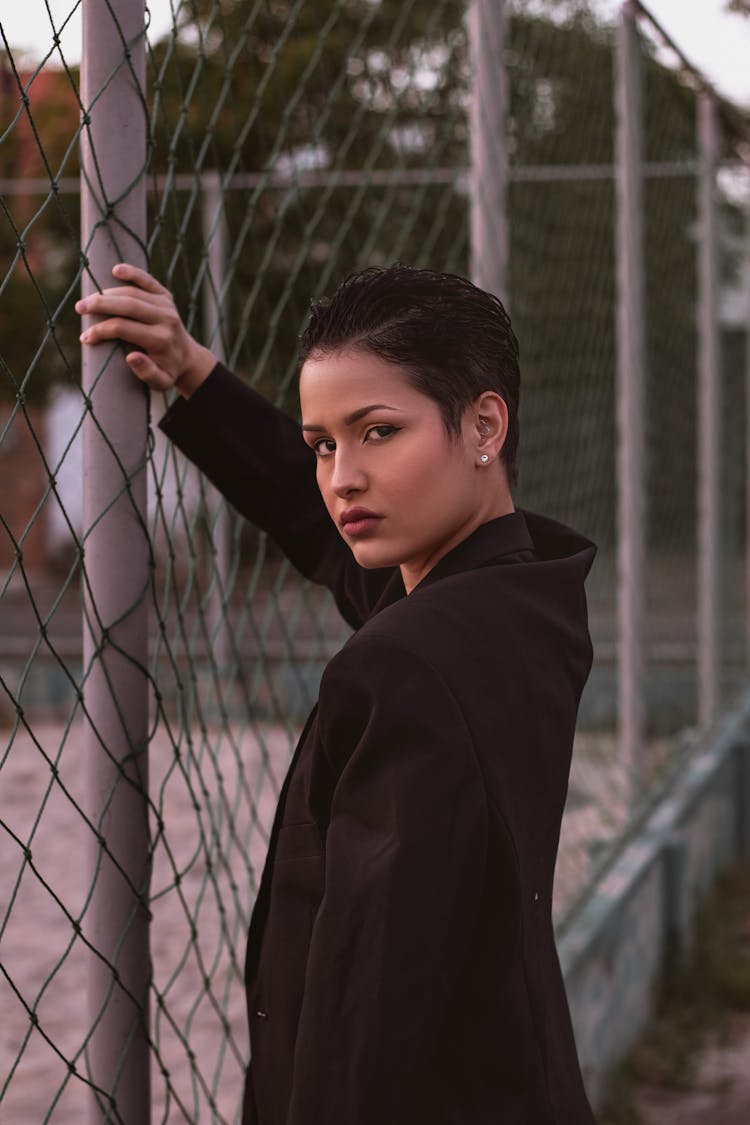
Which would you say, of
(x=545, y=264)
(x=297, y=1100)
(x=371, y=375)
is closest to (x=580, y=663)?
(x=371, y=375)

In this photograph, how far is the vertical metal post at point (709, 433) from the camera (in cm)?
545

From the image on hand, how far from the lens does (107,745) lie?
64.1 inches

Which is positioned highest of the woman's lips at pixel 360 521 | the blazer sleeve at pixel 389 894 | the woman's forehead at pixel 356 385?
the woman's forehead at pixel 356 385

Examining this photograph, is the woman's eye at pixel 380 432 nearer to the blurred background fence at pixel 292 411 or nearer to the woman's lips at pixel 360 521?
the woman's lips at pixel 360 521

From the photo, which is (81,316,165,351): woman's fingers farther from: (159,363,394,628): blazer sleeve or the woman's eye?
the woman's eye

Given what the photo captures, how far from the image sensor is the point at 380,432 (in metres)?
1.32

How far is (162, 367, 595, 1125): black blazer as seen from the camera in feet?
3.88

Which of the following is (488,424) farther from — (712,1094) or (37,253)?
(37,253)

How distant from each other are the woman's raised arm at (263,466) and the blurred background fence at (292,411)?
7 cm

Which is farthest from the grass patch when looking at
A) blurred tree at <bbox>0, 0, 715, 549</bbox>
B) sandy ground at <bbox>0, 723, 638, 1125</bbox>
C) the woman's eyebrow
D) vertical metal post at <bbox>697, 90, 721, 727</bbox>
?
the woman's eyebrow

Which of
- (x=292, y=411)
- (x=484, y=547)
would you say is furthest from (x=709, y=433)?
(x=484, y=547)

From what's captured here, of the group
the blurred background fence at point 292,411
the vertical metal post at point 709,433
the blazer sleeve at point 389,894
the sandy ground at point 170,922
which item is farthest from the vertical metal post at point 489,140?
the vertical metal post at point 709,433

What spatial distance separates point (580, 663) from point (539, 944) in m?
0.25

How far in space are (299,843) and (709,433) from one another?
437 centimetres
